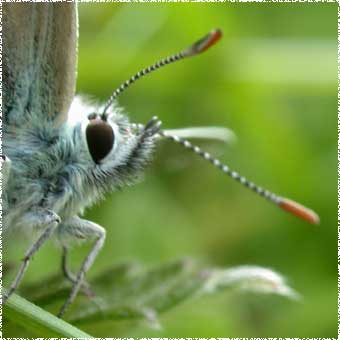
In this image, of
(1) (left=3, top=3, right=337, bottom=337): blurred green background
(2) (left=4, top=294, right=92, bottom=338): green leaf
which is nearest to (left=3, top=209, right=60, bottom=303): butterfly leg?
(2) (left=4, top=294, right=92, bottom=338): green leaf

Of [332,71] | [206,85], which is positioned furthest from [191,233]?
[332,71]

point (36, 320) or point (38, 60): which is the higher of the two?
point (38, 60)

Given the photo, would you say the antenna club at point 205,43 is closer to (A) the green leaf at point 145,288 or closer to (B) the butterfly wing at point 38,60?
(B) the butterfly wing at point 38,60

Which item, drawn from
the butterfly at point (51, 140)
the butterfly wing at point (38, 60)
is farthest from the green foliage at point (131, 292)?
the butterfly wing at point (38, 60)

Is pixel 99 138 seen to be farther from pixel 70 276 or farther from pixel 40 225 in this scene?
pixel 70 276

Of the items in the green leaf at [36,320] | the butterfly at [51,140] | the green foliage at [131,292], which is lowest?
the green leaf at [36,320]

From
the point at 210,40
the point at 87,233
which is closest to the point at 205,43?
the point at 210,40

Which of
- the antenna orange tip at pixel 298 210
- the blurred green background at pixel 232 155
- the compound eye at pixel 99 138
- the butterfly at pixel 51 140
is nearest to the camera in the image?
the butterfly at pixel 51 140
